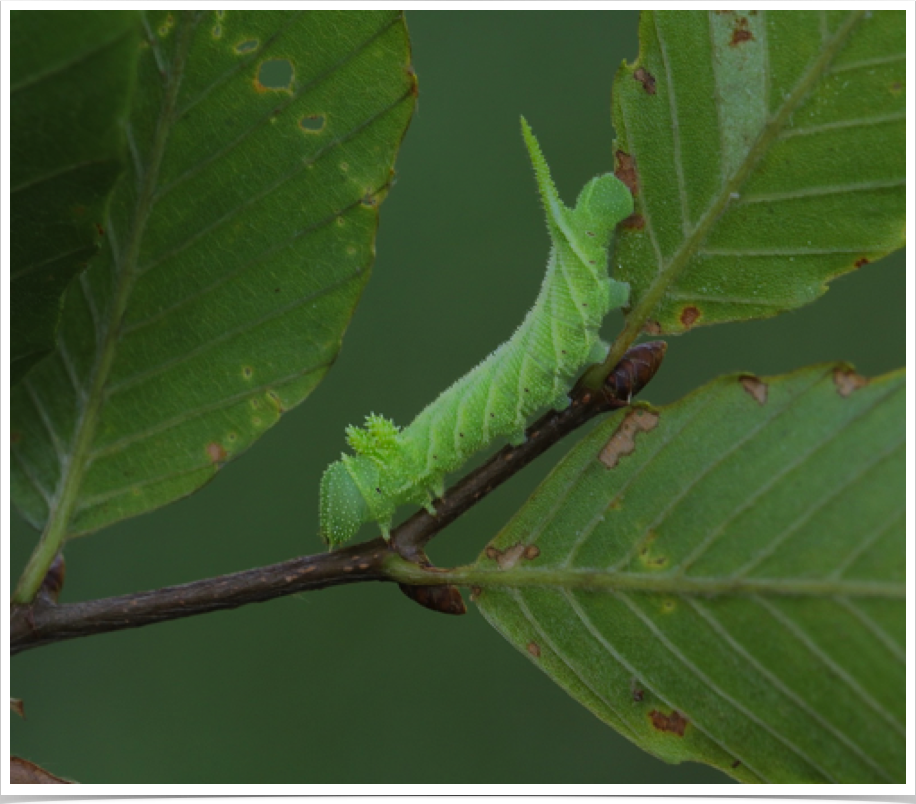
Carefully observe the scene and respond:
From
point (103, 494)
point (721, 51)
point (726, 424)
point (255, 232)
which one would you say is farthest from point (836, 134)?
point (103, 494)

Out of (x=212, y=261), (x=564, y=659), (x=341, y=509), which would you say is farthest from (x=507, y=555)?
(x=212, y=261)

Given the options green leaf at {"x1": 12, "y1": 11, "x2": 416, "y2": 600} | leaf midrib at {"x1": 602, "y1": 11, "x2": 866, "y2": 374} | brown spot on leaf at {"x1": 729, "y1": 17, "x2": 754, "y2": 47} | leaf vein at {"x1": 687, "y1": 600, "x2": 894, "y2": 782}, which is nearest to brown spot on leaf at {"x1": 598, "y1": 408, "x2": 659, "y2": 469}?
leaf midrib at {"x1": 602, "y1": 11, "x2": 866, "y2": 374}

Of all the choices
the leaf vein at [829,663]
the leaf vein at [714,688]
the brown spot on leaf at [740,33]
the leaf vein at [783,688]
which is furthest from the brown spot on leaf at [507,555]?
the brown spot on leaf at [740,33]

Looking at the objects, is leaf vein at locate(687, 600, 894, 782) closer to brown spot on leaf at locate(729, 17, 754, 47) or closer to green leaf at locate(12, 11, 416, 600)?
green leaf at locate(12, 11, 416, 600)

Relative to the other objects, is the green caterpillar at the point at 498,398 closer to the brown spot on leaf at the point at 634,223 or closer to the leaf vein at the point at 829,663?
the brown spot on leaf at the point at 634,223

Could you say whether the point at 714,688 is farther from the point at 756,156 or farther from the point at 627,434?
the point at 756,156
